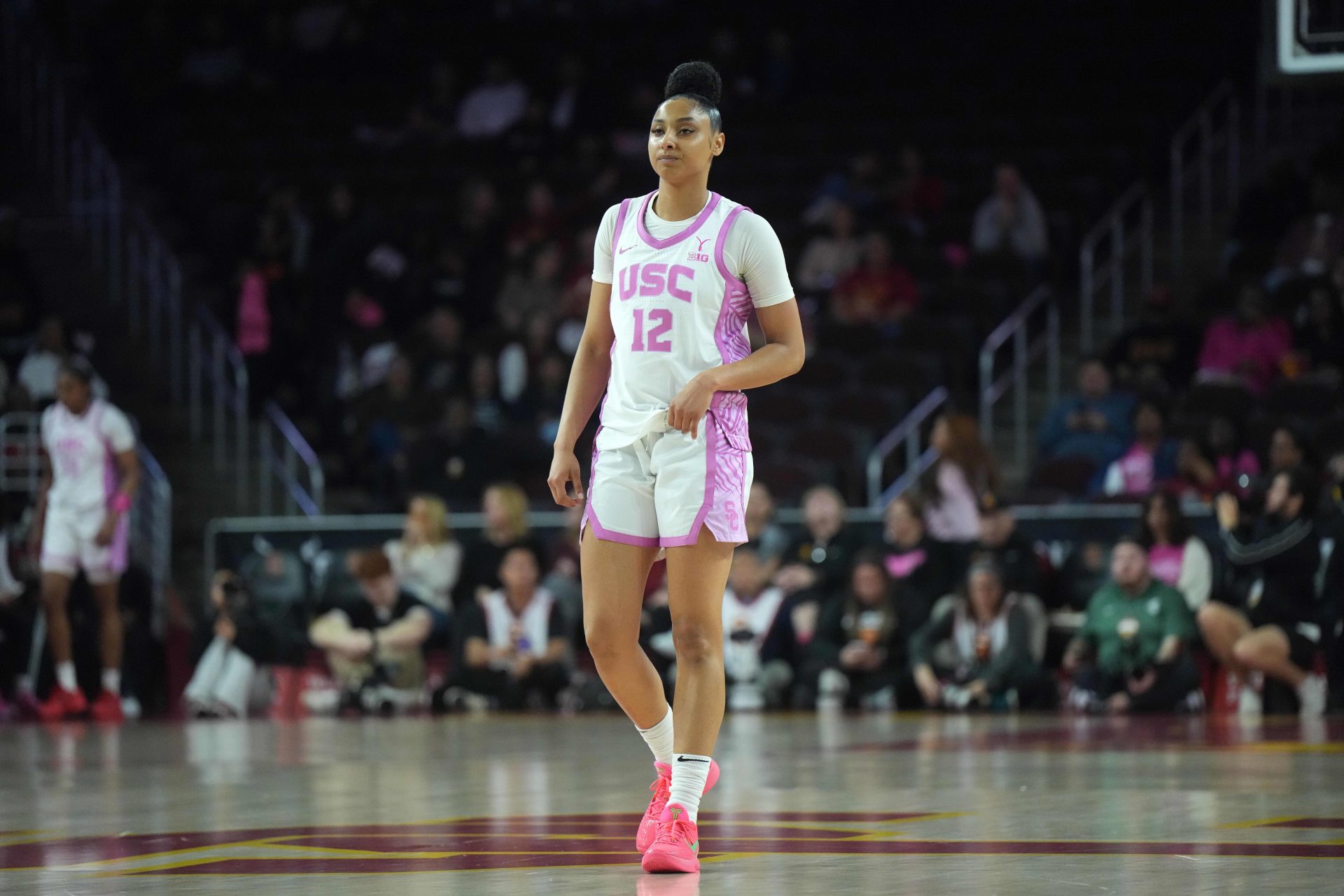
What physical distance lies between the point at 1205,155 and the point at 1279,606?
24.8ft

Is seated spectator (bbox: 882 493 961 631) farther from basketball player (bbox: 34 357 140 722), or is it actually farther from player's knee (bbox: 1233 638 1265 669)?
basketball player (bbox: 34 357 140 722)

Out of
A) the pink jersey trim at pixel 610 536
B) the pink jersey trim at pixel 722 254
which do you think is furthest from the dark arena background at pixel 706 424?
the pink jersey trim at pixel 722 254

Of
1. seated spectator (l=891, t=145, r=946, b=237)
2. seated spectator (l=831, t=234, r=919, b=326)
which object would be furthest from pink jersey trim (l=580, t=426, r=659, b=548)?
seated spectator (l=891, t=145, r=946, b=237)

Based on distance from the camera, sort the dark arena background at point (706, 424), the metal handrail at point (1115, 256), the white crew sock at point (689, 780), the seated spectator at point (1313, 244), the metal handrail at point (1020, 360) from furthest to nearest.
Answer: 1. the metal handrail at point (1115, 256)
2. the metal handrail at point (1020, 360)
3. the seated spectator at point (1313, 244)
4. the dark arena background at point (706, 424)
5. the white crew sock at point (689, 780)

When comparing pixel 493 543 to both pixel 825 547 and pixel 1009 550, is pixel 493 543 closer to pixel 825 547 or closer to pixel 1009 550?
pixel 825 547

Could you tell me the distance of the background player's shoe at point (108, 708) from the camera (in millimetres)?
13227

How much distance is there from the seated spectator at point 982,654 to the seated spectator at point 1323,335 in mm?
3532

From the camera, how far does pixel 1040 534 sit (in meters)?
12.8

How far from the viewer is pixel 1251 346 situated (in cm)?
1470

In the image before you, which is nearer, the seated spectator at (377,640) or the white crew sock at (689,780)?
the white crew sock at (689,780)

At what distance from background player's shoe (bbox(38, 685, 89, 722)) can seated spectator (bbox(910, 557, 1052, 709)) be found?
5.27 m

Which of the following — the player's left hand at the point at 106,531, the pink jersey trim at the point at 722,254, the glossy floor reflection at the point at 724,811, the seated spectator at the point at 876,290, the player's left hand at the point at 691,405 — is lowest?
the glossy floor reflection at the point at 724,811

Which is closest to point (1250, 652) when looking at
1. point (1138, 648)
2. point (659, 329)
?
point (1138, 648)

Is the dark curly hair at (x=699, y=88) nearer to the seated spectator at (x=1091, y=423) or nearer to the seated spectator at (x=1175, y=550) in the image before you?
the seated spectator at (x=1175, y=550)
